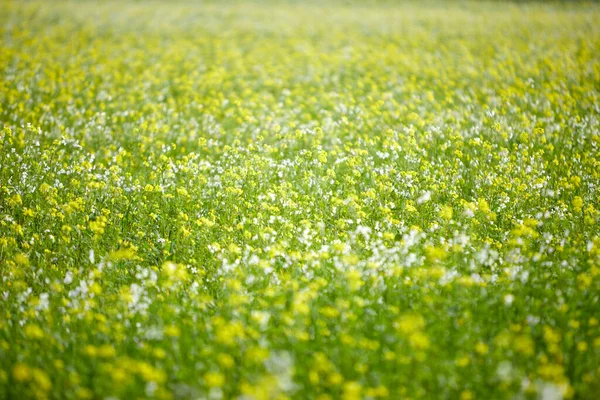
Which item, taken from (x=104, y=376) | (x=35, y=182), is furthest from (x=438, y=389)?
(x=35, y=182)

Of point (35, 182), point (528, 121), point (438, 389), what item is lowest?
point (438, 389)

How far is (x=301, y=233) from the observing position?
5.11 meters

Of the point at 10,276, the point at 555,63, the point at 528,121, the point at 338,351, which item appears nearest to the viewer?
the point at 338,351

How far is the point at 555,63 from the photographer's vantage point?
35.7 feet

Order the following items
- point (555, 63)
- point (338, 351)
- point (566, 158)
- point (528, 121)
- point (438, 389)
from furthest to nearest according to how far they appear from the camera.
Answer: point (555, 63), point (528, 121), point (566, 158), point (338, 351), point (438, 389)

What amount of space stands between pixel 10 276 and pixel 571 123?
828 cm

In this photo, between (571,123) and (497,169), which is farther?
(571,123)

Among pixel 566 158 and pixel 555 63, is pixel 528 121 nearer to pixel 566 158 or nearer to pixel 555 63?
pixel 566 158

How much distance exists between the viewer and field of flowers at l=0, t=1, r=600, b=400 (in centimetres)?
321

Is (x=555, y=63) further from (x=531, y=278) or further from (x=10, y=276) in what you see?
(x=10, y=276)

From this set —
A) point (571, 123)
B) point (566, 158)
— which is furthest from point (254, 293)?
point (571, 123)

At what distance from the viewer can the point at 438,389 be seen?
10.1 feet

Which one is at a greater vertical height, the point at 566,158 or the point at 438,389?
the point at 566,158

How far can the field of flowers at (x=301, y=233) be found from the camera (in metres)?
3.21
